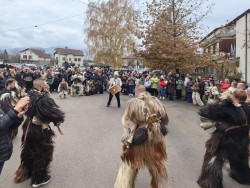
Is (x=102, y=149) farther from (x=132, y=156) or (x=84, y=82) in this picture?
(x=84, y=82)

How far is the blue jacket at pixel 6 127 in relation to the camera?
3.54 meters

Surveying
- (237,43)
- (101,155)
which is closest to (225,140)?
(101,155)

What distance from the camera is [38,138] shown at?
17.7 ft

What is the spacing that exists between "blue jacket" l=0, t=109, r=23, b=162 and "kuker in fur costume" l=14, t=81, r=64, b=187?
137cm

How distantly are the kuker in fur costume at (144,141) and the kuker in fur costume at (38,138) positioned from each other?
1.45m

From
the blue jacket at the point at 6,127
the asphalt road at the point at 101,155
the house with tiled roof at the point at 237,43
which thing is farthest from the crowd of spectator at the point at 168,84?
the blue jacket at the point at 6,127

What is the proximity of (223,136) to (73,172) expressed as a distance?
2.85 metres

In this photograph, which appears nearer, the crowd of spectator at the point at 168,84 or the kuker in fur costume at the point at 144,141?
the kuker in fur costume at the point at 144,141

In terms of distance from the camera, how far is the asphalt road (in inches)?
220

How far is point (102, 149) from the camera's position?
766 cm

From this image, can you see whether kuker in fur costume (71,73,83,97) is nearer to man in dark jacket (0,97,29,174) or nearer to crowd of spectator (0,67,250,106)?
crowd of spectator (0,67,250,106)

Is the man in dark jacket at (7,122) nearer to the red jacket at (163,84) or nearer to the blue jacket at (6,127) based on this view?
the blue jacket at (6,127)

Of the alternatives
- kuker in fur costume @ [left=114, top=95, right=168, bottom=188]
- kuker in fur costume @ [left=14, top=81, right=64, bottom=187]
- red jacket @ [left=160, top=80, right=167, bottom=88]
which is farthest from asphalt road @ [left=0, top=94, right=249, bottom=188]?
red jacket @ [left=160, top=80, right=167, bottom=88]

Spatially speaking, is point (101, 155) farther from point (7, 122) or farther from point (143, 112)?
point (7, 122)
